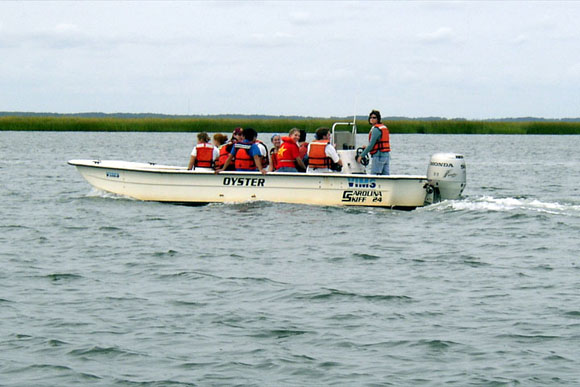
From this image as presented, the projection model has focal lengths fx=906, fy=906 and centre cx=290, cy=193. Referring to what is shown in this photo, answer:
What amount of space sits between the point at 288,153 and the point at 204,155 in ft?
5.42

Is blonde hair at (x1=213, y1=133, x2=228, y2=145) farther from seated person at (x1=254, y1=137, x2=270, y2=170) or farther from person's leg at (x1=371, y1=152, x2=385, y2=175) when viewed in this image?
person's leg at (x1=371, y1=152, x2=385, y2=175)

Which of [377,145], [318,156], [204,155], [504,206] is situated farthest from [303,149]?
[504,206]

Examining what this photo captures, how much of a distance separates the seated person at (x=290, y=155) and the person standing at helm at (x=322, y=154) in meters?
0.21

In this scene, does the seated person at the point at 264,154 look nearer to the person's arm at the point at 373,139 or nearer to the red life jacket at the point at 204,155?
the red life jacket at the point at 204,155

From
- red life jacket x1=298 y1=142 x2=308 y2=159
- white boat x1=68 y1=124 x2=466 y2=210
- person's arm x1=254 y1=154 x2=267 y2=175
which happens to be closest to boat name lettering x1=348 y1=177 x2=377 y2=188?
white boat x1=68 y1=124 x2=466 y2=210

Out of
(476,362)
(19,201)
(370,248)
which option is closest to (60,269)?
(370,248)

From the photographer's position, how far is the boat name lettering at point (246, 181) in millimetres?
15781

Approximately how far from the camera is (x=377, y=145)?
52.0 feet

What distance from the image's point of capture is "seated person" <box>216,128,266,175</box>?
1569 centimetres

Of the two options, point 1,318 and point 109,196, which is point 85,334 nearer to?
point 1,318

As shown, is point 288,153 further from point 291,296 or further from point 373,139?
point 291,296

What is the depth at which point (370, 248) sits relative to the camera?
40.1ft

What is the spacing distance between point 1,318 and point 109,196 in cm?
944

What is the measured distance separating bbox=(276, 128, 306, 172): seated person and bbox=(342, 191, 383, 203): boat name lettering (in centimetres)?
90
